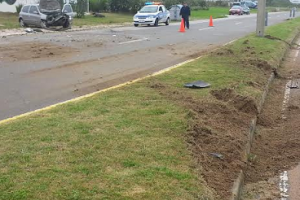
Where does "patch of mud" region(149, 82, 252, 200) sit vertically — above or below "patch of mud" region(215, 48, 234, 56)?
below

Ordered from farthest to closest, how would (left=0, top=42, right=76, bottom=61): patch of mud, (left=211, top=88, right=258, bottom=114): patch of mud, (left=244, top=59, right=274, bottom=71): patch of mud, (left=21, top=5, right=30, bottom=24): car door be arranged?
(left=21, top=5, right=30, bottom=24): car door < (left=0, top=42, right=76, bottom=61): patch of mud < (left=244, top=59, right=274, bottom=71): patch of mud < (left=211, top=88, right=258, bottom=114): patch of mud

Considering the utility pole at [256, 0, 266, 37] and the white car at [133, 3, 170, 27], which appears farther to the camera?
the white car at [133, 3, 170, 27]

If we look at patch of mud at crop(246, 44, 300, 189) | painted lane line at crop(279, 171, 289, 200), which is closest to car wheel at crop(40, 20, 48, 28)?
patch of mud at crop(246, 44, 300, 189)

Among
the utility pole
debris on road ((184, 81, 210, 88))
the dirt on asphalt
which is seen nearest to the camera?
the dirt on asphalt

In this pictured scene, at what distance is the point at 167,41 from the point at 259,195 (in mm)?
16840

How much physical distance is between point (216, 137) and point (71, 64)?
8.25 m

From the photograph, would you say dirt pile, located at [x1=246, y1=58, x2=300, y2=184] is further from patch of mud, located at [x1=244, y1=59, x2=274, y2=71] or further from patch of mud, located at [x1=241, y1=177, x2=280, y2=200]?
patch of mud, located at [x1=244, y1=59, x2=274, y2=71]

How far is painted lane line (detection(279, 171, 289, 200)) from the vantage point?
16.8ft

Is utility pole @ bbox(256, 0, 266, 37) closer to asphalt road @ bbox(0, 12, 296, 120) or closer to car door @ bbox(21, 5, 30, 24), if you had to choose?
asphalt road @ bbox(0, 12, 296, 120)

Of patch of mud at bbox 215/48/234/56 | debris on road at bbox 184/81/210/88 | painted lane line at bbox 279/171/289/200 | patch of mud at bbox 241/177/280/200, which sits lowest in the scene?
patch of mud at bbox 241/177/280/200

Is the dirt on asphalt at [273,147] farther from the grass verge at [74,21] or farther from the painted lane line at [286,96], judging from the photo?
the grass verge at [74,21]

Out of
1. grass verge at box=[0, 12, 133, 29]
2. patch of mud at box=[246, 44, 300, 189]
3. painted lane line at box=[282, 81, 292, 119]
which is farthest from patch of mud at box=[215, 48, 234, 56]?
grass verge at box=[0, 12, 133, 29]

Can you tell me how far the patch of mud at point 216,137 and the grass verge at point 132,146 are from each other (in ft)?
0.05

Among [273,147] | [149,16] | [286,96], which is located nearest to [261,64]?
[286,96]
